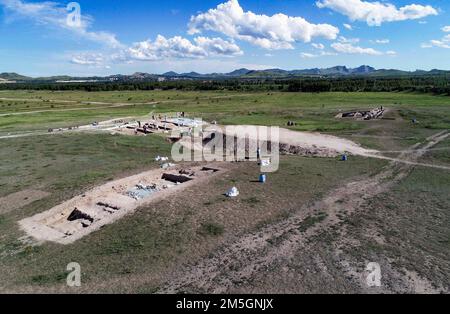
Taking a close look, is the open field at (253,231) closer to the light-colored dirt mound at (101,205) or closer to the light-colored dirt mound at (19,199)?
the light-colored dirt mound at (19,199)

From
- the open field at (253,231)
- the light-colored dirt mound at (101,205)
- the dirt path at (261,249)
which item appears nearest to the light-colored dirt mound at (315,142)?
the open field at (253,231)

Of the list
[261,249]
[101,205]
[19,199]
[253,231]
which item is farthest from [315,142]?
[19,199]

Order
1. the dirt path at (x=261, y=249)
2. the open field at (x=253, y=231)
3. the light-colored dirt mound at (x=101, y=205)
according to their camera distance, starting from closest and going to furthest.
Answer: the dirt path at (x=261, y=249)
the open field at (x=253, y=231)
the light-colored dirt mound at (x=101, y=205)

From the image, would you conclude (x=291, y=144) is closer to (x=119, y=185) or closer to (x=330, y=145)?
(x=330, y=145)

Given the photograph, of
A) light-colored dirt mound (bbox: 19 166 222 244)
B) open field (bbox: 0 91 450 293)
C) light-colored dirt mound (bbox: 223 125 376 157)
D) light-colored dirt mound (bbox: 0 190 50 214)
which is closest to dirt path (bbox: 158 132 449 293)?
open field (bbox: 0 91 450 293)

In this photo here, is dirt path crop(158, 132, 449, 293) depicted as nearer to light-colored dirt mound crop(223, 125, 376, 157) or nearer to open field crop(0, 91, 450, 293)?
open field crop(0, 91, 450, 293)

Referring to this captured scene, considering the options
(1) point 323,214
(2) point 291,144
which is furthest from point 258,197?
(2) point 291,144
